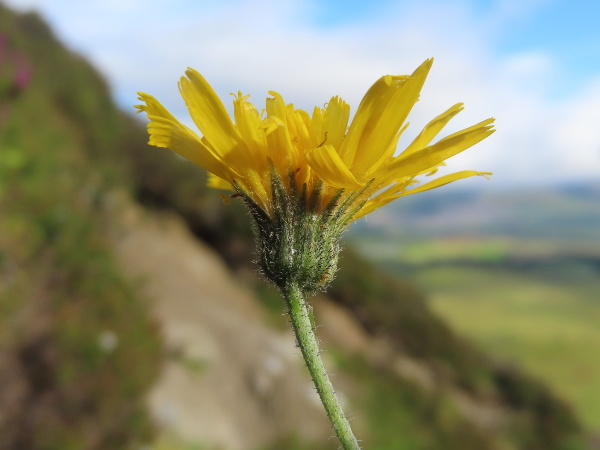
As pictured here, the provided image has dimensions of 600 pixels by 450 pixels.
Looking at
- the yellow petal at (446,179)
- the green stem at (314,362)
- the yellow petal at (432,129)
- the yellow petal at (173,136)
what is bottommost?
the green stem at (314,362)

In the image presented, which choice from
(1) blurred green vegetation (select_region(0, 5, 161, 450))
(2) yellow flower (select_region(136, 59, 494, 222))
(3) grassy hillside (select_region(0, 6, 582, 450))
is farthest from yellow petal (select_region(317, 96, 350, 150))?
(1) blurred green vegetation (select_region(0, 5, 161, 450))

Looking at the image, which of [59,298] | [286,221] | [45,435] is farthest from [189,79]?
[59,298]

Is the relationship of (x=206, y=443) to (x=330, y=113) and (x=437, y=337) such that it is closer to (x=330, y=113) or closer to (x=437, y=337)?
(x=330, y=113)

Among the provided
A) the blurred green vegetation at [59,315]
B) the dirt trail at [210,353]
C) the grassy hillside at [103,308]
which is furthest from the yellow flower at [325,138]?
the dirt trail at [210,353]

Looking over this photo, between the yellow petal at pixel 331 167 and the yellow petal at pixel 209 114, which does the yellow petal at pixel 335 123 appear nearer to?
the yellow petal at pixel 331 167

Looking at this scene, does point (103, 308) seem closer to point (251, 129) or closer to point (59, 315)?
point (59, 315)

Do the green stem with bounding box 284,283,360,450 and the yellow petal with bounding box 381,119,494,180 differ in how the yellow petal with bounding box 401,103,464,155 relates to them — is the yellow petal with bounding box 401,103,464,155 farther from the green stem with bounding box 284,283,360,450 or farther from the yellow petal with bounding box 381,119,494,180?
the green stem with bounding box 284,283,360,450

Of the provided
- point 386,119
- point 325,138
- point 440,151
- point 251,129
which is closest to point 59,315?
point 251,129
